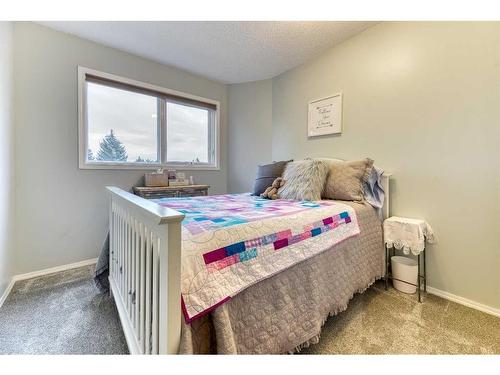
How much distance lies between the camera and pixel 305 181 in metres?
2.02

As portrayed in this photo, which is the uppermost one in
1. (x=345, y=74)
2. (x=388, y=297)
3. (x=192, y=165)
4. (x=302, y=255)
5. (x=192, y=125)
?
(x=345, y=74)

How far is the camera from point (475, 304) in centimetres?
164

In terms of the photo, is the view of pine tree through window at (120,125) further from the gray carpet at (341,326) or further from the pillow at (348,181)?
the pillow at (348,181)

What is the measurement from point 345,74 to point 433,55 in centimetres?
75

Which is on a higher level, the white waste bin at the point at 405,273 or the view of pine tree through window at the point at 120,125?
the view of pine tree through window at the point at 120,125

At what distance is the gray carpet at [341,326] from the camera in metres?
1.23

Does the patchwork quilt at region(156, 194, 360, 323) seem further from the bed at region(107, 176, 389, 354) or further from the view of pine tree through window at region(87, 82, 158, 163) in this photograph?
the view of pine tree through window at region(87, 82, 158, 163)

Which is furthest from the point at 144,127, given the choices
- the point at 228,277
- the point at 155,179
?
the point at 228,277

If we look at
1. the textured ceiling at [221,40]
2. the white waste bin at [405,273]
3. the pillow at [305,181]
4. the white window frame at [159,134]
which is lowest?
the white waste bin at [405,273]

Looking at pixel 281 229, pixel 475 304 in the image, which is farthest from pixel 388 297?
pixel 281 229

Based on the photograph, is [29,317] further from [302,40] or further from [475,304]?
[302,40]

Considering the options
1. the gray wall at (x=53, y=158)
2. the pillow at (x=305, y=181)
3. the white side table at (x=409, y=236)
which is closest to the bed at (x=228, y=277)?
the pillow at (x=305, y=181)

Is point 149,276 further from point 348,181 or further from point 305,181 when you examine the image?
point 348,181

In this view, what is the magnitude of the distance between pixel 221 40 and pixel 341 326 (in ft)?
8.98
